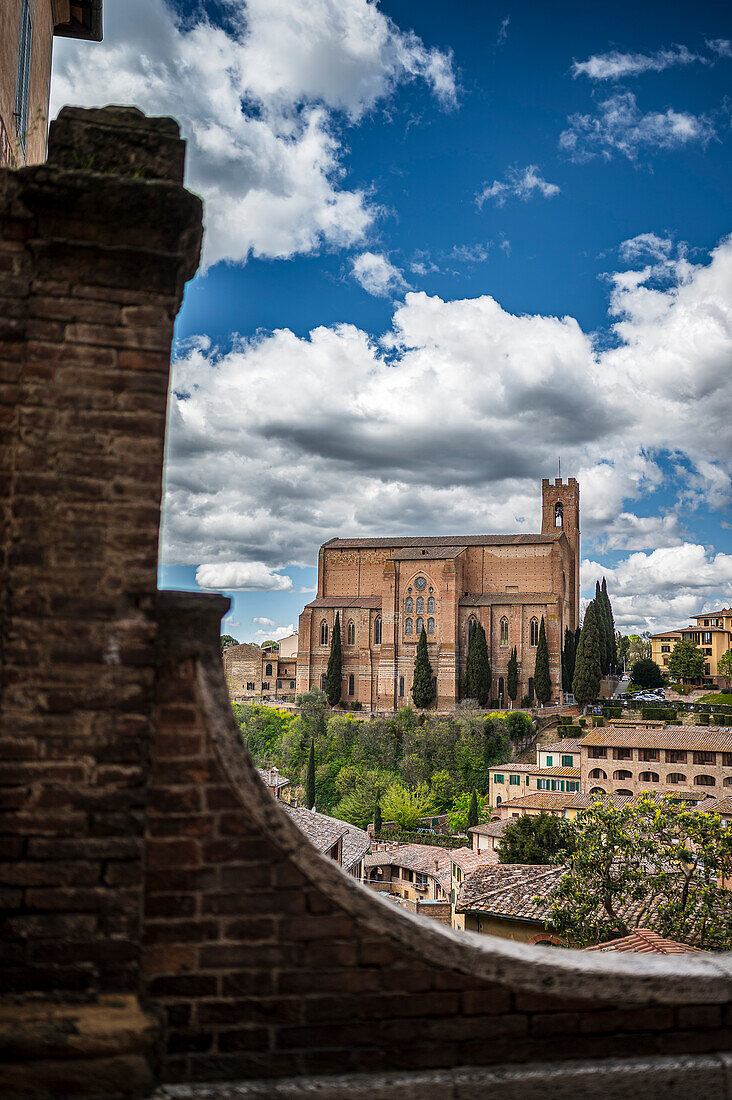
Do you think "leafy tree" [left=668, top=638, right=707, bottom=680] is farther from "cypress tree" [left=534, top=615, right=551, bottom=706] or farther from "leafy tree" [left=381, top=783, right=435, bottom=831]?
"leafy tree" [left=381, top=783, right=435, bottom=831]

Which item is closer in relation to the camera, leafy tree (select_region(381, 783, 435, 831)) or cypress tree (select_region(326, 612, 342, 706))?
leafy tree (select_region(381, 783, 435, 831))

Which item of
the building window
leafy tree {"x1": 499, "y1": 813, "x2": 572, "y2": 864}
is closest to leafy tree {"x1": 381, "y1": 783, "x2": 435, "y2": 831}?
leafy tree {"x1": 499, "y1": 813, "x2": 572, "y2": 864}

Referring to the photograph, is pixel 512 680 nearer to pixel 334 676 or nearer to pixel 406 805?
pixel 334 676

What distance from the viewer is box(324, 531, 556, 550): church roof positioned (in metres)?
60.5

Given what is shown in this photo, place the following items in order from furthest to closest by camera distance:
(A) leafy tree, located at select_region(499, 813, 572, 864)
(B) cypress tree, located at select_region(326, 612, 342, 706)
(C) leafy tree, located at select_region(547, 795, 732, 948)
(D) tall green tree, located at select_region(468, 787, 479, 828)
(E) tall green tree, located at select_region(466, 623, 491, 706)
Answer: (B) cypress tree, located at select_region(326, 612, 342, 706), (E) tall green tree, located at select_region(466, 623, 491, 706), (D) tall green tree, located at select_region(468, 787, 479, 828), (A) leafy tree, located at select_region(499, 813, 572, 864), (C) leafy tree, located at select_region(547, 795, 732, 948)

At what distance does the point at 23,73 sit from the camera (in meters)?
6.36

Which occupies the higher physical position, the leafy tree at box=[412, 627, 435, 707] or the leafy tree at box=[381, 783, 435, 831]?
the leafy tree at box=[412, 627, 435, 707]

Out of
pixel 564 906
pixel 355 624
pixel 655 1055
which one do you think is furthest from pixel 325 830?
pixel 355 624

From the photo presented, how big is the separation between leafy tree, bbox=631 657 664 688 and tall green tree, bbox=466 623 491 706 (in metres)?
14.5

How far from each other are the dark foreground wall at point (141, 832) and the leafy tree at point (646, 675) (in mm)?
61507

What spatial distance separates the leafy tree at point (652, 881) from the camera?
444 inches

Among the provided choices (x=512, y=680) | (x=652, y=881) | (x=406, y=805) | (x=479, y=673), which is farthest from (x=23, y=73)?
(x=512, y=680)

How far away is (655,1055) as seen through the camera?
239cm

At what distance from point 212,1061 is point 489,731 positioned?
4362cm
